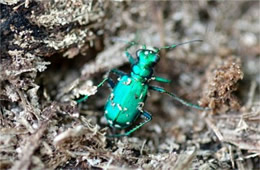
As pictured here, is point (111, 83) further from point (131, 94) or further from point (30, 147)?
point (30, 147)

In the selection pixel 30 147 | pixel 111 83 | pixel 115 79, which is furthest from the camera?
pixel 115 79

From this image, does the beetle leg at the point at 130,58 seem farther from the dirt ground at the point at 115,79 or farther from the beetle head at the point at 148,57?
the dirt ground at the point at 115,79

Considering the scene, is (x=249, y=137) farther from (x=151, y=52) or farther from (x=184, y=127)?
(x=151, y=52)

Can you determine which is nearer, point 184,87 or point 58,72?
point 58,72

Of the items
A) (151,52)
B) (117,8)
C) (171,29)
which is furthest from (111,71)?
(171,29)

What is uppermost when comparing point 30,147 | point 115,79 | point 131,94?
point 115,79

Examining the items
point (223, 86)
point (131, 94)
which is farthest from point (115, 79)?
point (223, 86)

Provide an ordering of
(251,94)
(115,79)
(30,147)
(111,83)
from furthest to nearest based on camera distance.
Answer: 1. (251,94)
2. (115,79)
3. (111,83)
4. (30,147)

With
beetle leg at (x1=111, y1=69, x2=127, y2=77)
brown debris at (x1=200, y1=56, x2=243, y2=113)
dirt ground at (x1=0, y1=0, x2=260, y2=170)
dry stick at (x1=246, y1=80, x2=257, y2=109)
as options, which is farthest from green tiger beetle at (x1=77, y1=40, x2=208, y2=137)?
dry stick at (x1=246, y1=80, x2=257, y2=109)

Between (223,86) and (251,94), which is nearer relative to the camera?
(223,86)
